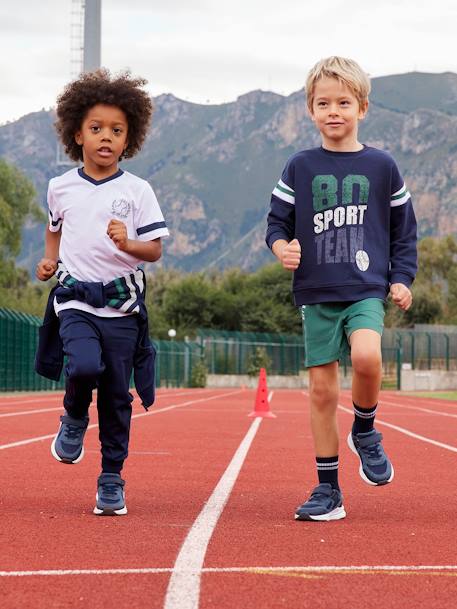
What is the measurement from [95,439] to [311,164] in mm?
6649

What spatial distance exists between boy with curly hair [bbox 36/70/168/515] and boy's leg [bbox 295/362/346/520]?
2.80 ft

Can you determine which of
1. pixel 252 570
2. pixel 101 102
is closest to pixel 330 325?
pixel 101 102

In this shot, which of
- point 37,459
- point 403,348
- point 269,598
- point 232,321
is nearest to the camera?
point 269,598

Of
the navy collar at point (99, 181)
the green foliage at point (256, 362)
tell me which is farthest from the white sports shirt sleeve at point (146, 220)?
the green foliage at point (256, 362)

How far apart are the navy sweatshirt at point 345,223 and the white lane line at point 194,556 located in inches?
47.2

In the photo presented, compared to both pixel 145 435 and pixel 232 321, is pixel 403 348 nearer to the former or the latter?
pixel 232 321

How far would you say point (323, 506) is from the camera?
6.23 metres

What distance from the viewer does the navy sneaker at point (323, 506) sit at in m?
6.17

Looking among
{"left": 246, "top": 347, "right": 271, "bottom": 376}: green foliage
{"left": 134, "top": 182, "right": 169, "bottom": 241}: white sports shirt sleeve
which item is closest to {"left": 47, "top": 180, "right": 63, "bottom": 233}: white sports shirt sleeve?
{"left": 134, "top": 182, "right": 169, "bottom": 241}: white sports shirt sleeve

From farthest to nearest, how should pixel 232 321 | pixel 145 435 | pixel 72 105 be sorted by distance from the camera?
pixel 232 321 → pixel 145 435 → pixel 72 105

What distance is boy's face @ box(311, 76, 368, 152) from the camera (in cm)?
638

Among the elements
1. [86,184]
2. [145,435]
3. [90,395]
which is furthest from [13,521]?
[145,435]

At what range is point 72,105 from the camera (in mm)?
6688

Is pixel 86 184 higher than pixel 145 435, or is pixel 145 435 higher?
pixel 86 184
